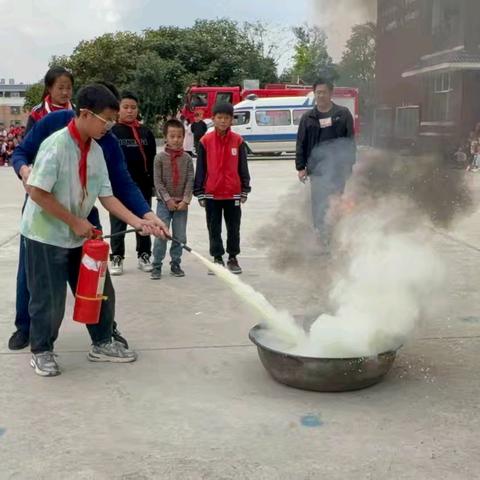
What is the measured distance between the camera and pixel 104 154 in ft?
12.7

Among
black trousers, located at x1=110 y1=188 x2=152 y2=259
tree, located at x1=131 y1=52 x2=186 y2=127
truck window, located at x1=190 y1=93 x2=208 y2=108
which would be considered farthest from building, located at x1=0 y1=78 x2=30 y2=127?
black trousers, located at x1=110 y1=188 x2=152 y2=259

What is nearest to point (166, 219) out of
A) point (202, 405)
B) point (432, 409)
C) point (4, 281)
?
point (4, 281)

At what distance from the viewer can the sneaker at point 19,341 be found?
398 cm

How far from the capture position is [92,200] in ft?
11.8

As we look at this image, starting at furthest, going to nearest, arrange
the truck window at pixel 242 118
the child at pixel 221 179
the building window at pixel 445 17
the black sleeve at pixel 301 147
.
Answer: the truck window at pixel 242 118
the black sleeve at pixel 301 147
the child at pixel 221 179
the building window at pixel 445 17

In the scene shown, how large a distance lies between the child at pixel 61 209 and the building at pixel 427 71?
1453 mm

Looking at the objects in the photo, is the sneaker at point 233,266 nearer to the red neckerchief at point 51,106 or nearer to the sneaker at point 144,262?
the sneaker at point 144,262

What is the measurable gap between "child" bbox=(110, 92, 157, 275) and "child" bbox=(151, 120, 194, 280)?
132 mm

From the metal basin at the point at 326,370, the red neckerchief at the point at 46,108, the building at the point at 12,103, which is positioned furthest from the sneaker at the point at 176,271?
the building at the point at 12,103

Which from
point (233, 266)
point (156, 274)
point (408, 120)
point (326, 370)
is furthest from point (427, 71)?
point (156, 274)

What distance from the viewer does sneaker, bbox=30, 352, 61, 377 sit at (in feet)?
11.7

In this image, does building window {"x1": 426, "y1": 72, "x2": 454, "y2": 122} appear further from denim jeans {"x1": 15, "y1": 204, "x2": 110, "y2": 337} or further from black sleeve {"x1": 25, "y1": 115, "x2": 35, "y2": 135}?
black sleeve {"x1": 25, "y1": 115, "x2": 35, "y2": 135}

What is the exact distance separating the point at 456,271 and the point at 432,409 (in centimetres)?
306

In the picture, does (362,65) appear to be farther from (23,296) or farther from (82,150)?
(23,296)
